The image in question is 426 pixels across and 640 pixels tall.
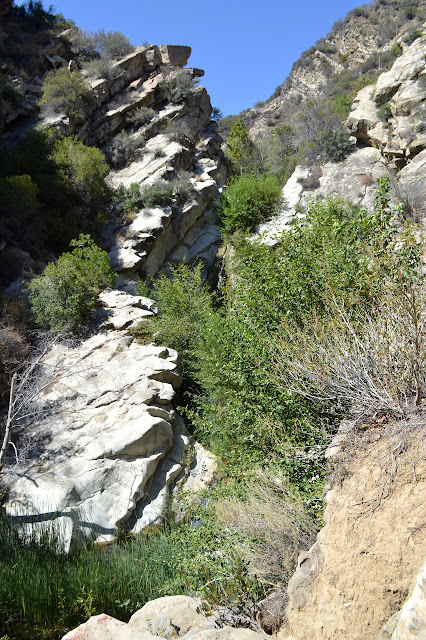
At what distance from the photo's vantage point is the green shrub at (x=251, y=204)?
18.6 m

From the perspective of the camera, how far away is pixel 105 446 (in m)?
8.11

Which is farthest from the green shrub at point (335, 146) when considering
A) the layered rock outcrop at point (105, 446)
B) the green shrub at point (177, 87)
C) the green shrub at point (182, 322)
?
the layered rock outcrop at point (105, 446)

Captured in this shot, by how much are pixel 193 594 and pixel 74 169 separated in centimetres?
1598

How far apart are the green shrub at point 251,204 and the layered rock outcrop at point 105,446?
9.67 meters

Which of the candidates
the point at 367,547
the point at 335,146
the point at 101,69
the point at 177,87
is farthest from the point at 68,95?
the point at 367,547

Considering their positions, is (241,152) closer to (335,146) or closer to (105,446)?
(335,146)

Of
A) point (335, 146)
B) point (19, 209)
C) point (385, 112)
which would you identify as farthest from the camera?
point (335, 146)

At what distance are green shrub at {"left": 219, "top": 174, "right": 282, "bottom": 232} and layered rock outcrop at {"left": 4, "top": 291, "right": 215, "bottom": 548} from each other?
31.7 feet

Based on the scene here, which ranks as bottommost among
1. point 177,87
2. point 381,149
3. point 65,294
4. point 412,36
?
point 65,294

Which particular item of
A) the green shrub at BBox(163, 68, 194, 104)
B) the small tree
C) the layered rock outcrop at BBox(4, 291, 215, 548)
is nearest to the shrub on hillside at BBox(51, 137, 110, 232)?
→ the layered rock outcrop at BBox(4, 291, 215, 548)

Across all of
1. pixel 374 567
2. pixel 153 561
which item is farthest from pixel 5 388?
pixel 374 567

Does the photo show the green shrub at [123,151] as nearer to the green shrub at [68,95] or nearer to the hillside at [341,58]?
the green shrub at [68,95]

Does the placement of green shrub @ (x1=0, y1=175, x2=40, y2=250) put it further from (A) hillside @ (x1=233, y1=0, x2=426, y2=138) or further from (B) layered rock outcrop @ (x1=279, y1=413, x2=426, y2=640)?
(A) hillside @ (x1=233, y1=0, x2=426, y2=138)

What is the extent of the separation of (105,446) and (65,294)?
5.01 metres
